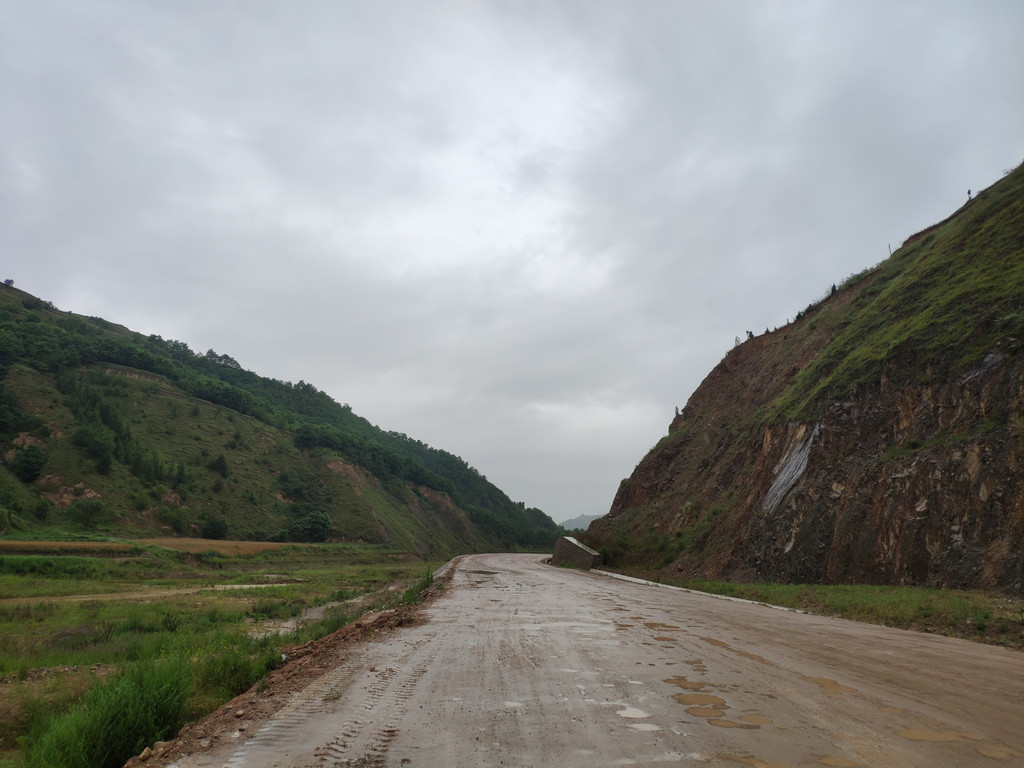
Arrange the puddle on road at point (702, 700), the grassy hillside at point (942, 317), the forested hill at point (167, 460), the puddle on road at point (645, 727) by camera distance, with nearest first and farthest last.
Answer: the puddle on road at point (645, 727) → the puddle on road at point (702, 700) → the grassy hillside at point (942, 317) → the forested hill at point (167, 460)

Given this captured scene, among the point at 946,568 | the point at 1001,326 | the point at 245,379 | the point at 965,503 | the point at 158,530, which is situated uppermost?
the point at 245,379

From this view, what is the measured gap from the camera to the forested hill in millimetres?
56938

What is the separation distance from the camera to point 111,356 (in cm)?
8838

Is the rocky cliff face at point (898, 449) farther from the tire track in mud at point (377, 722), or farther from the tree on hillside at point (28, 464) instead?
the tree on hillside at point (28, 464)

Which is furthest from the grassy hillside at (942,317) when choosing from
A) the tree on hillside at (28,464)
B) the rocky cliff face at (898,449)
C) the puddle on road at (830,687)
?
the tree on hillside at (28,464)

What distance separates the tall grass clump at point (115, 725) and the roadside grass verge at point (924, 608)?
13.0 metres

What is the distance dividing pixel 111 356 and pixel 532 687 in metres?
104

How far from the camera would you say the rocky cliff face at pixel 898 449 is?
47.9ft

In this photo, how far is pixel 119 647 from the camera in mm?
11570

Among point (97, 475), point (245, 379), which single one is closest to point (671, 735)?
point (97, 475)

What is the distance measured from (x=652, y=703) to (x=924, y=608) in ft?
33.3

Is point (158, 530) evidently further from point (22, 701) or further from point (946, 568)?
point (946, 568)

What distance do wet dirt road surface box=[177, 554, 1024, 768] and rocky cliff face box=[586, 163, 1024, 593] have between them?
5.58 metres

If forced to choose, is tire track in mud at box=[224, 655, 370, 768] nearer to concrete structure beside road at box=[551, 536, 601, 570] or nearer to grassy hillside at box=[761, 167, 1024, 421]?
grassy hillside at box=[761, 167, 1024, 421]
